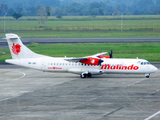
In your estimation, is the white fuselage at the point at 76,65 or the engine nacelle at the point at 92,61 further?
the white fuselage at the point at 76,65

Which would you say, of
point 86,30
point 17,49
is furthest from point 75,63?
point 86,30

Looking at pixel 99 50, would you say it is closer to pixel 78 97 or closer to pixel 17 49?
pixel 17 49

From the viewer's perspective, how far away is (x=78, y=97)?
25734 millimetres

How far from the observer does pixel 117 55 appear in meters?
56.1

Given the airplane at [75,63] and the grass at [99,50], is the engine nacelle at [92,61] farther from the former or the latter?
the grass at [99,50]

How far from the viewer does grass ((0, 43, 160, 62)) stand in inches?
2200

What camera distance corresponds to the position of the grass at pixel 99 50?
5588 centimetres

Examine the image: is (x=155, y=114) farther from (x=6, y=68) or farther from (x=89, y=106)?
(x=6, y=68)

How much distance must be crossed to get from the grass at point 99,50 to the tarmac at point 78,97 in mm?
17604

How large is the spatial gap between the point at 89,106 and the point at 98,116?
8.97 ft

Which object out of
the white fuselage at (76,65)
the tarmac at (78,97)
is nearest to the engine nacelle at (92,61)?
the white fuselage at (76,65)

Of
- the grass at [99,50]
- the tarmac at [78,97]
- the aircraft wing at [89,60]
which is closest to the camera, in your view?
the tarmac at [78,97]

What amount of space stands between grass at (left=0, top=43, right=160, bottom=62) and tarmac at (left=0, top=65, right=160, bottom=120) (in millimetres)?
17604

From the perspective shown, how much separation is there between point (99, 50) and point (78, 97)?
1430 inches
